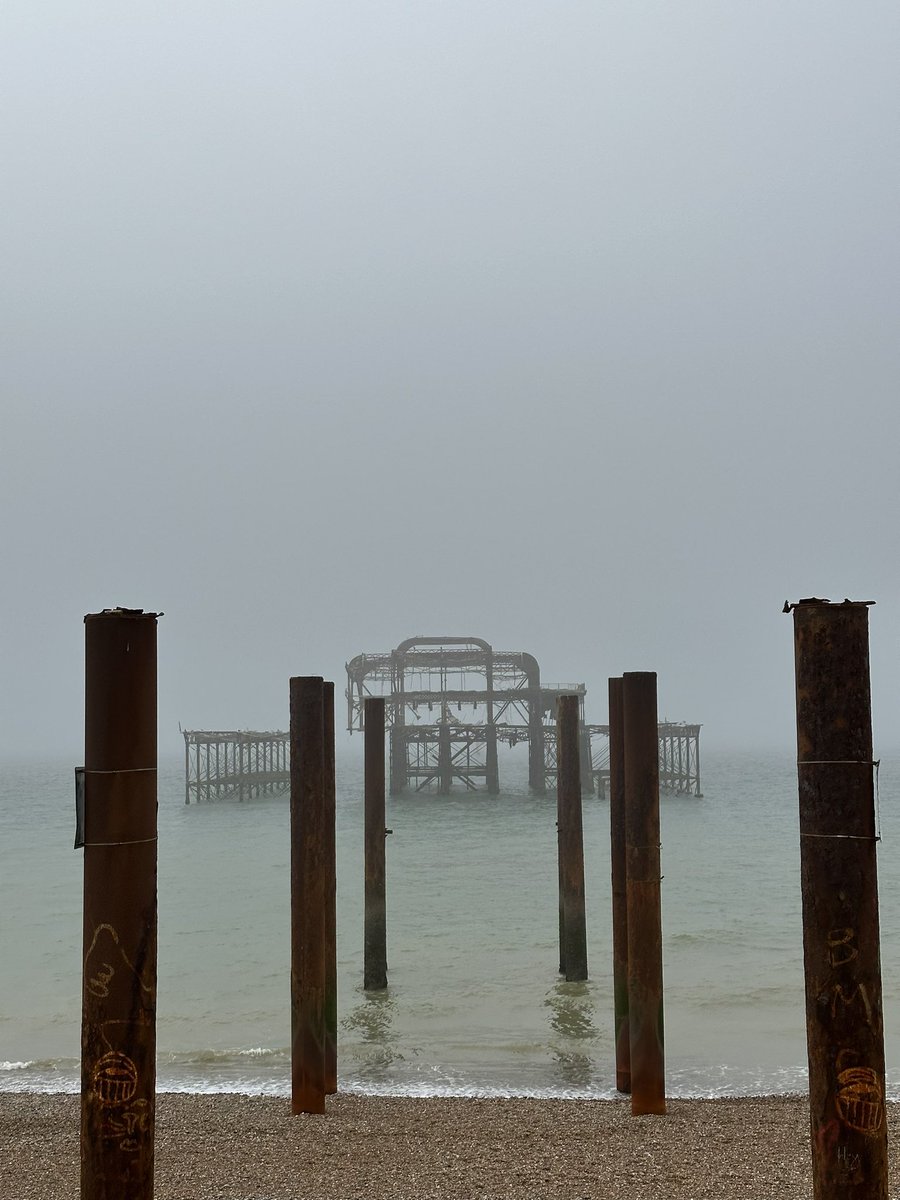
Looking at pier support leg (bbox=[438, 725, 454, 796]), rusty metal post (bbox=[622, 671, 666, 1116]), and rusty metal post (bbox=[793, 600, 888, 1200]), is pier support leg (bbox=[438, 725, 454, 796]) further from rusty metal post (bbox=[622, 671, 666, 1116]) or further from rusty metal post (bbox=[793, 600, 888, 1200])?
rusty metal post (bbox=[793, 600, 888, 1200])

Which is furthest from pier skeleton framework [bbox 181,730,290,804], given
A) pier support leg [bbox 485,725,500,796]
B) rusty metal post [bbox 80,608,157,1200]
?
rusty metal post [bbox 80,608,157,1200]

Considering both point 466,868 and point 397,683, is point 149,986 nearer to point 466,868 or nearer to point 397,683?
point 466,868

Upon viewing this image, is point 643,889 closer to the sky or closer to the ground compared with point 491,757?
closer to the sky

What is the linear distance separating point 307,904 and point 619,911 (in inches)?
88.9

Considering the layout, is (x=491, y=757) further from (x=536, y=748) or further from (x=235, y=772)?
(x=235, y=772)

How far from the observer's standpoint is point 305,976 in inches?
254

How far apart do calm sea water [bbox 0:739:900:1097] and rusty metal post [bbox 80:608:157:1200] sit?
17.1 ft

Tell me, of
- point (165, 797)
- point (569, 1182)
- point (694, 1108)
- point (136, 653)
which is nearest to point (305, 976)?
point (569, 1182)

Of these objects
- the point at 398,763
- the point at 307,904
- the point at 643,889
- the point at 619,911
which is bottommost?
the point at 398,763

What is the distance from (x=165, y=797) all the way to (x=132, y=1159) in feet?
219

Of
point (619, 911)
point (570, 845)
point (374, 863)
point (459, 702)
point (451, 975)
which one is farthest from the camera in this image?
point (459, 702)

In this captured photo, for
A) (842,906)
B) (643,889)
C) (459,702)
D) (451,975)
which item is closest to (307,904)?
(643,889)

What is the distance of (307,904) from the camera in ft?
20.9

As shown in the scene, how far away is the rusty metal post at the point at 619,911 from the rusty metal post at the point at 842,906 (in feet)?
12.9
